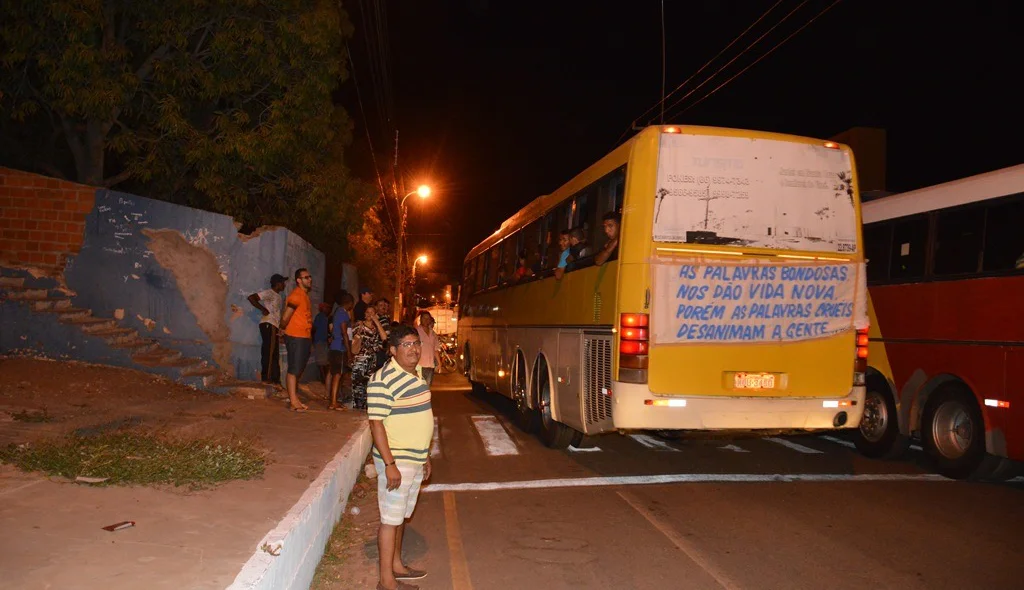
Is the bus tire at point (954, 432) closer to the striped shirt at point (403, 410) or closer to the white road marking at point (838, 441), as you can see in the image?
the white road marking at point (838, 441)

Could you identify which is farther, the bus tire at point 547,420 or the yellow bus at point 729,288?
the bus tire at point 547,420

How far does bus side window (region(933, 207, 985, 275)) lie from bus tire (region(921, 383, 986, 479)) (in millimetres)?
1371

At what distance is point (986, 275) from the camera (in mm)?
8250

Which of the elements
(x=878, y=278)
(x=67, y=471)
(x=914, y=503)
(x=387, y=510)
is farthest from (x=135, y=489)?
(x=878, y=278)

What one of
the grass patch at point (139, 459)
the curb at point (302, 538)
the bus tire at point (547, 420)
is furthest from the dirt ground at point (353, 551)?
the bus tire at point (547, 420)

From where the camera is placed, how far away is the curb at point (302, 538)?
3.86 metres

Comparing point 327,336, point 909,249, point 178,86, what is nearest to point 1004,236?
point 909,249

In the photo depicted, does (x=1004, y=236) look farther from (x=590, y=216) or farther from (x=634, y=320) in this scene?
(x=590, y=216)

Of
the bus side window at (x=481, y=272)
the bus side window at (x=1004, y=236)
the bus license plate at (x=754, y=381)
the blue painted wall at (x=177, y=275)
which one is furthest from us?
the bus side window at (x=481, y=272)

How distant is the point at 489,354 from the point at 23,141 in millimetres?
11111

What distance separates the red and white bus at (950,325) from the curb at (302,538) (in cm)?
672

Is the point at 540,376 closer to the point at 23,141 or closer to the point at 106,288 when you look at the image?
the point at 106,288

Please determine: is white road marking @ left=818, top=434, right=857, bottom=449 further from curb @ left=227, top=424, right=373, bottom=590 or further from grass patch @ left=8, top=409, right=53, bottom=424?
grass patch @ left=8, top=409, right=53, bottom=424

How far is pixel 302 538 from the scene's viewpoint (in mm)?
4746
